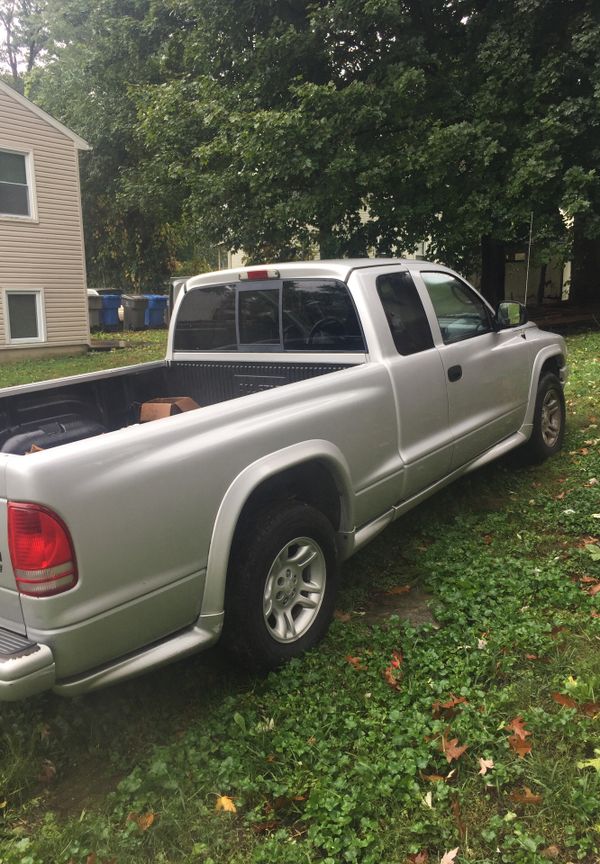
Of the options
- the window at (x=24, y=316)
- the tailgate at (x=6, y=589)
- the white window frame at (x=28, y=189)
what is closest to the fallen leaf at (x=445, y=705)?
the tailgate at (x=6, y=589)

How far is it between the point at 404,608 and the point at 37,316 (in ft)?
49.2

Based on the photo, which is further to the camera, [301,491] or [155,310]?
[155,310]

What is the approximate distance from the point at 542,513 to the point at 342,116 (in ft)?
28.7

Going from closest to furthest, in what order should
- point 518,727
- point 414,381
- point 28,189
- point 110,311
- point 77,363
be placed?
point 518,727 → point 414,381 → point 77,363 → point 28,189 → point 110,311

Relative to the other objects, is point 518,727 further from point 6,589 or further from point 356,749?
point 6,589

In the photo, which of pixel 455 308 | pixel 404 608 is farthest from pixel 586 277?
pixel 404 608

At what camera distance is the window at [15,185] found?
15383 millimetres

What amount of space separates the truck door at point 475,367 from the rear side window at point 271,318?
0.65m

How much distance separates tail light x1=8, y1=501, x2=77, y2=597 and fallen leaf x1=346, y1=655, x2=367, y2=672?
4.71 ft

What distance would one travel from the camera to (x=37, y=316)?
16672mm

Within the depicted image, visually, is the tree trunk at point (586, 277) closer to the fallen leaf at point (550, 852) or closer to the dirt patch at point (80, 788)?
the fallen leaf at point (550, 852)

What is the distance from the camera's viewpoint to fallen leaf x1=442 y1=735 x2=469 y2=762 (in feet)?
8.36

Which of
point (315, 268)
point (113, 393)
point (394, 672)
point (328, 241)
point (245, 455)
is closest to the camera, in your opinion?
point (245, 455)

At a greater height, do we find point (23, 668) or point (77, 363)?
point (23, 668)
